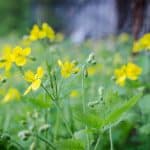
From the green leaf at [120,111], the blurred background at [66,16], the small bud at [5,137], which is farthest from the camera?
the blurred background at [66,16]

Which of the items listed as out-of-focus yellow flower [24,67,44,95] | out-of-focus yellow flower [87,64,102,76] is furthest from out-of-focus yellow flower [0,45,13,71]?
out-of-focus yellow flower [87,64,102,76]

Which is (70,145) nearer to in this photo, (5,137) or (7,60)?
(5,137)

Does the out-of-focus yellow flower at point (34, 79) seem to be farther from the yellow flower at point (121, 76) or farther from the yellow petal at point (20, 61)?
the yellow flower at point (121, 76)

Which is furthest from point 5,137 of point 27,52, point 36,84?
point 27,52

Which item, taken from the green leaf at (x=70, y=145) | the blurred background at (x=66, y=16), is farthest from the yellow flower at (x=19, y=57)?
the blurred background at (x=66, y=16)

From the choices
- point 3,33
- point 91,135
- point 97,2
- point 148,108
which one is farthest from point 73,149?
point 3,33

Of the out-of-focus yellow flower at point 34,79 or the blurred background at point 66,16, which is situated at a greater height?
the out-of-focus yellow flower at point 34,79
